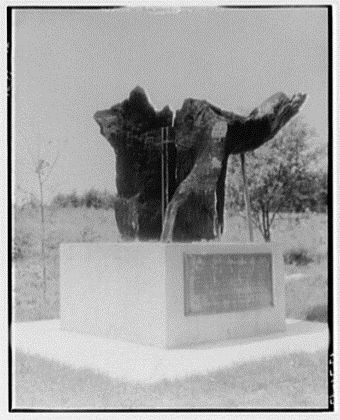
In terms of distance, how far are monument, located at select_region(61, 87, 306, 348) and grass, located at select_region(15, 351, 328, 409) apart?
1.19 meters

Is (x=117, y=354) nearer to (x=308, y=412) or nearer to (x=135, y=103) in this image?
(x=308, y=412)

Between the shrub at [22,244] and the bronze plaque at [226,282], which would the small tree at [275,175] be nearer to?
the bronze plaque at [226,282]

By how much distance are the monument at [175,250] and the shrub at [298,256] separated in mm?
2133

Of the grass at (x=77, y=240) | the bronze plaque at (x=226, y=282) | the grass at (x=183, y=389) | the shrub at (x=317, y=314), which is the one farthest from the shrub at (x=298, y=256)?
the grass at (x=183, y=389)

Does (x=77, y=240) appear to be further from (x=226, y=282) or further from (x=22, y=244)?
(x=226, y=282)

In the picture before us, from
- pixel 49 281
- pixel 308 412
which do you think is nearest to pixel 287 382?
pixel 308 412

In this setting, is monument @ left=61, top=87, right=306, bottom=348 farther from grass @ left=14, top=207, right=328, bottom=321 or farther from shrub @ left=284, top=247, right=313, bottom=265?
shrub @ left=284, top=247, right=313, bottom=265

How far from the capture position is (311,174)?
1158cm

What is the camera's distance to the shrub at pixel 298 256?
1055 centimetres

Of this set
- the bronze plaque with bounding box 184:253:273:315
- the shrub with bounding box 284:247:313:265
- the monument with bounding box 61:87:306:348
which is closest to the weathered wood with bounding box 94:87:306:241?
the monument with bounding box 61:87:306:348

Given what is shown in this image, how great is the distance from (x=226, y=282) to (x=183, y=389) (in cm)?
210

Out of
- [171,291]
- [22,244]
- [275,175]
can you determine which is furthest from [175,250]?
[275,175]

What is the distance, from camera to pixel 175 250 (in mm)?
7355

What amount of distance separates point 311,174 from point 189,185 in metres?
3.98
